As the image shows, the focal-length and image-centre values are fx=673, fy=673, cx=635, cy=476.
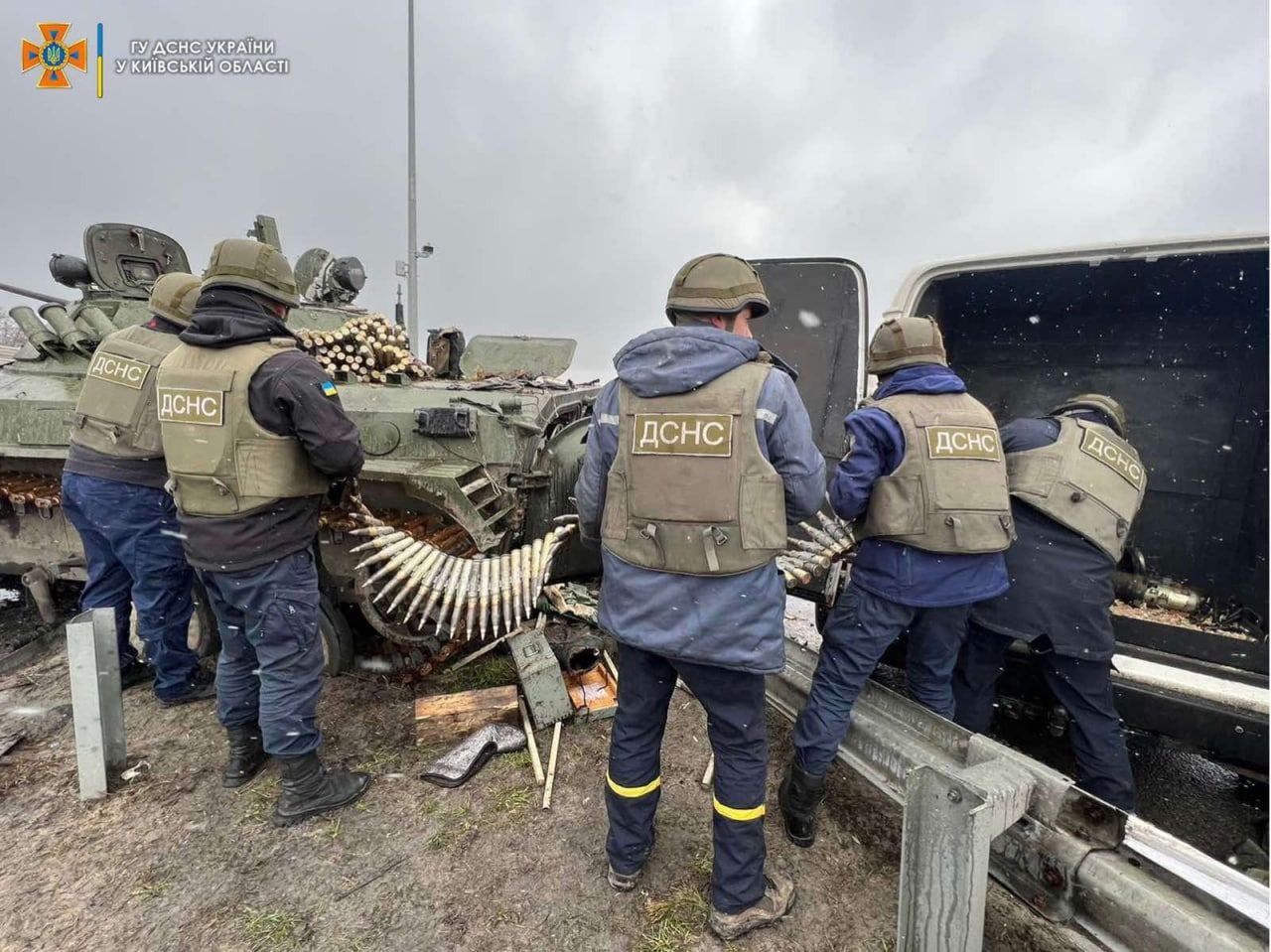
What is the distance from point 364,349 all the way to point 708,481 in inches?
128

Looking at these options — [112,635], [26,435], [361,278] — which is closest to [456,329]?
[361,278]

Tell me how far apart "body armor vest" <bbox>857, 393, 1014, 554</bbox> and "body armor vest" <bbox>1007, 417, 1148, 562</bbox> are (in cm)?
31

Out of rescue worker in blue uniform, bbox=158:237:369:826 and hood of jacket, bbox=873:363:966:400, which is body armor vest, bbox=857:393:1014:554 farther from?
rescue worker in blue uniform, bbox=158:237:369:826

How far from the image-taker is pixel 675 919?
7.93 feet

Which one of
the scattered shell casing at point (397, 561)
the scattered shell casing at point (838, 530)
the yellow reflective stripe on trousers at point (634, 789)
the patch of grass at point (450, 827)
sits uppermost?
the scattered shell casing at point (838, 530)

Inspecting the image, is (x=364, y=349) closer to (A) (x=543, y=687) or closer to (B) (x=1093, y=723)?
(A) (x=543, y=687)

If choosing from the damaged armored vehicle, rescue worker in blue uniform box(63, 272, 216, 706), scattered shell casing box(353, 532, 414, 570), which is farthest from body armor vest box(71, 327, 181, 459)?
the damaged armored vehicle

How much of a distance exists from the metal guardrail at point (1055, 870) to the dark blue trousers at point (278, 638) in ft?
8.01

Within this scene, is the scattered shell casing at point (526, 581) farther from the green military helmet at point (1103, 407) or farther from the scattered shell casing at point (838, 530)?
the green military helmet at point (1103, 407)

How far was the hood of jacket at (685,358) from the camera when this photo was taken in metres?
2.14

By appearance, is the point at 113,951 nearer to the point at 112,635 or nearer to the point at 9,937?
the point at 9,937

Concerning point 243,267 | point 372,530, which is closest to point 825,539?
point 372,530

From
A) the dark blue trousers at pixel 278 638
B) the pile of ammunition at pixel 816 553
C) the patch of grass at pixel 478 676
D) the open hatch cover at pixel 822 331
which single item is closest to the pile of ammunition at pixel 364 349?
the dark blue trousers at pixel 278 638

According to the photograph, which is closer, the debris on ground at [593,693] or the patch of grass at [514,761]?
the patch of grass at [514,761]
